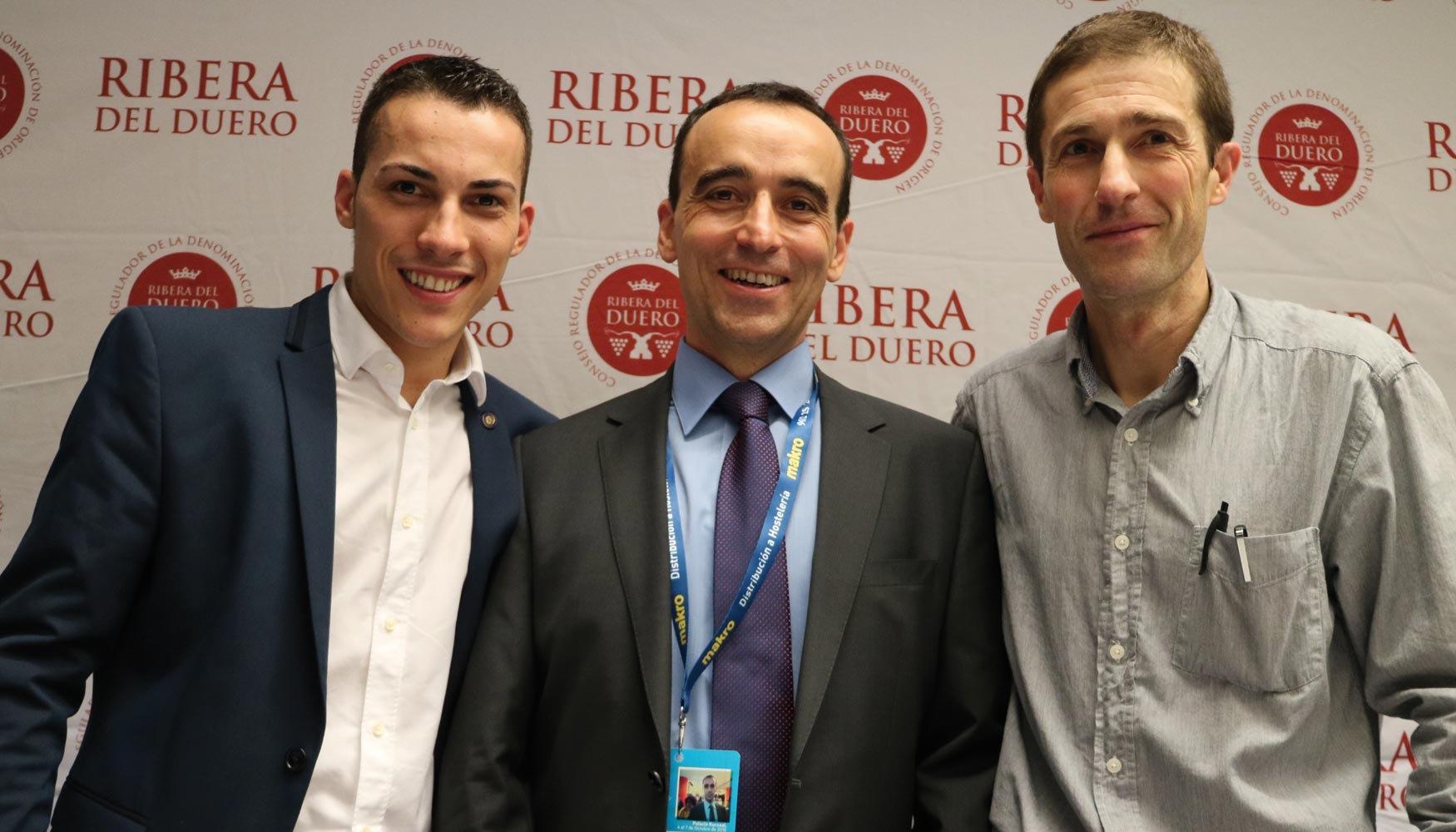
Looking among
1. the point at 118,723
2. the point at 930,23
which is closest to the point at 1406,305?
the point at 930,23

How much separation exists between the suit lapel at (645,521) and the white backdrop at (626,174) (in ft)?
2.76

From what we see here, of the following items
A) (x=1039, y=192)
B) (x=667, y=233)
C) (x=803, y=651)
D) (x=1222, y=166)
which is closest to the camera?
(x=803, y=651)

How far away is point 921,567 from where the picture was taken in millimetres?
1777

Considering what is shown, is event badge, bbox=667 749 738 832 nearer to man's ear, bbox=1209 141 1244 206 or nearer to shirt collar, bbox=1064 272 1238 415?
shirt collar, bbox=1064 272 1238 415

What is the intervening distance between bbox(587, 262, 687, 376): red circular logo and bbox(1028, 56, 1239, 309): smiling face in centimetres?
126

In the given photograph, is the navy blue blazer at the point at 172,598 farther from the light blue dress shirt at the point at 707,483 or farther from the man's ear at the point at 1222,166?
the man's ear at the point at 1222,166

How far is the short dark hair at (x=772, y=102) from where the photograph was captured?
1958mm

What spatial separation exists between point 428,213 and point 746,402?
0.66 m

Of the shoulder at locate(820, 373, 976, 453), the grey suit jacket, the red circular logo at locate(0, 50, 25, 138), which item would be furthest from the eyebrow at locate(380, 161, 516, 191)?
the red circular logo at locate(0, 50, 25, 138)

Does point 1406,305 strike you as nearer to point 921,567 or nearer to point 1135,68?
point 1135,68

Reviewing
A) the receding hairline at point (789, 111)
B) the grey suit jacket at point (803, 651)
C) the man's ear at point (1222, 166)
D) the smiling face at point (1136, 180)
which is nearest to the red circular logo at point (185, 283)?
the grey suit jacket at point (803, 651)

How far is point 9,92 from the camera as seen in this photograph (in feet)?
8.98

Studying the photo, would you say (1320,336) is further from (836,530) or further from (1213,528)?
(836,530)

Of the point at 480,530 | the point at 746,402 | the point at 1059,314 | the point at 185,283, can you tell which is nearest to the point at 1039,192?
the point at 746,402
